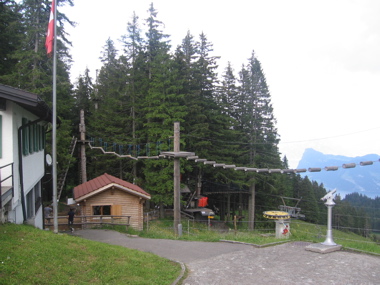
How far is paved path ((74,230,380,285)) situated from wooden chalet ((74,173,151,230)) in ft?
22.7

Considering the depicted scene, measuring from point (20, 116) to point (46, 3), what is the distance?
1358cm

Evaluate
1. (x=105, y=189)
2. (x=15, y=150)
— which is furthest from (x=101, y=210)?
(x=15, y=150)

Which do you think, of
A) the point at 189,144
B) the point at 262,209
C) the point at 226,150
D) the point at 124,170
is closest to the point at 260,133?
the point at 226,150

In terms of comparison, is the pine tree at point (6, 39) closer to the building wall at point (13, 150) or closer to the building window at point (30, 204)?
the building window at point (30, 204)

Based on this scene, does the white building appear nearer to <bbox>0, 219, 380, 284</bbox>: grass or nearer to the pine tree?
<bbox>0, 219, 380, 284</bbox>: grass

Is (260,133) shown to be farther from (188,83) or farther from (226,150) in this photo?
(188,83)

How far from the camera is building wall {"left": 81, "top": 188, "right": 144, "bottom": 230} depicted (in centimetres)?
1957

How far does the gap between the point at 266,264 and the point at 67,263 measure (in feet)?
19.4

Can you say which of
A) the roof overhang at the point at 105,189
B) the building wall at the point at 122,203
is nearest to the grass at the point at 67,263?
the roof overhang at the point at 105,189

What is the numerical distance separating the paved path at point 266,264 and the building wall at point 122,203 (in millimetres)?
7053

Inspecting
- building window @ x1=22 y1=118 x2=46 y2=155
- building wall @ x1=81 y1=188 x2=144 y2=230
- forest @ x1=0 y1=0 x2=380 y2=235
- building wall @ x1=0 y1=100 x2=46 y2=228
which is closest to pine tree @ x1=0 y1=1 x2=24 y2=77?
forest @ x1=0 y1=0 x2=380 y2=235

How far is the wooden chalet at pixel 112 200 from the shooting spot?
63.2ft

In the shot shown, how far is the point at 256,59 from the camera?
33094 millimetres

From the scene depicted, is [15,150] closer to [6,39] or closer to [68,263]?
[68,263]
